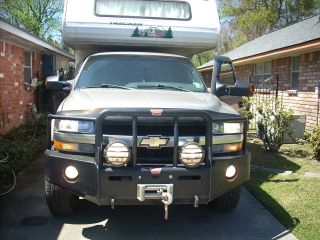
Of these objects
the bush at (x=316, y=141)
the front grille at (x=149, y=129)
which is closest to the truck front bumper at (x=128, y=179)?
the front grille at (x=149, y=129)

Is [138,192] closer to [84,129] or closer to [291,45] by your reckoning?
[84,129]

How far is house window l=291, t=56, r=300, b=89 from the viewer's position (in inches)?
556

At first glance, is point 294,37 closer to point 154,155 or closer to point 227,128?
point 227,128

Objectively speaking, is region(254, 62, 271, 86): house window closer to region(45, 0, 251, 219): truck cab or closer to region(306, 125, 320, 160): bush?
region(306, 125, 320, 160): bush

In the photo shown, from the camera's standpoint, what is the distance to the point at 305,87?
13062 millimetres

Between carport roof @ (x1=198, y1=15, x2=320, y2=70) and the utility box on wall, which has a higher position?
carport roof @ (x1=198, y1=15, x2=320, y2=70)

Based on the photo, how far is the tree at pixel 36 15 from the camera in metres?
37.2

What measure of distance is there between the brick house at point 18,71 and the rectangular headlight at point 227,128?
5.94 m

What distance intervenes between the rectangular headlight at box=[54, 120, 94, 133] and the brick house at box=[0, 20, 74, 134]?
5206 mm

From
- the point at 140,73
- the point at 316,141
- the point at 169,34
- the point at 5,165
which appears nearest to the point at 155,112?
the point at 140,73

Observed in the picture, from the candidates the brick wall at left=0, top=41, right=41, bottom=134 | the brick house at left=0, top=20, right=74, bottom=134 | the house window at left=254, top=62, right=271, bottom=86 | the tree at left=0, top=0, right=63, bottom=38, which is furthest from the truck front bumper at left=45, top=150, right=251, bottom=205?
the tree at left=0, top=0, right=63, bottom=38

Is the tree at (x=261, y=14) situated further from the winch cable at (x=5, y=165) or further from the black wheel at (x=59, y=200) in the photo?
the black wheel at (x=59, y=200)

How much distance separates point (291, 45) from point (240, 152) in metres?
8.62

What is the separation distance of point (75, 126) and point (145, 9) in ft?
11.0
